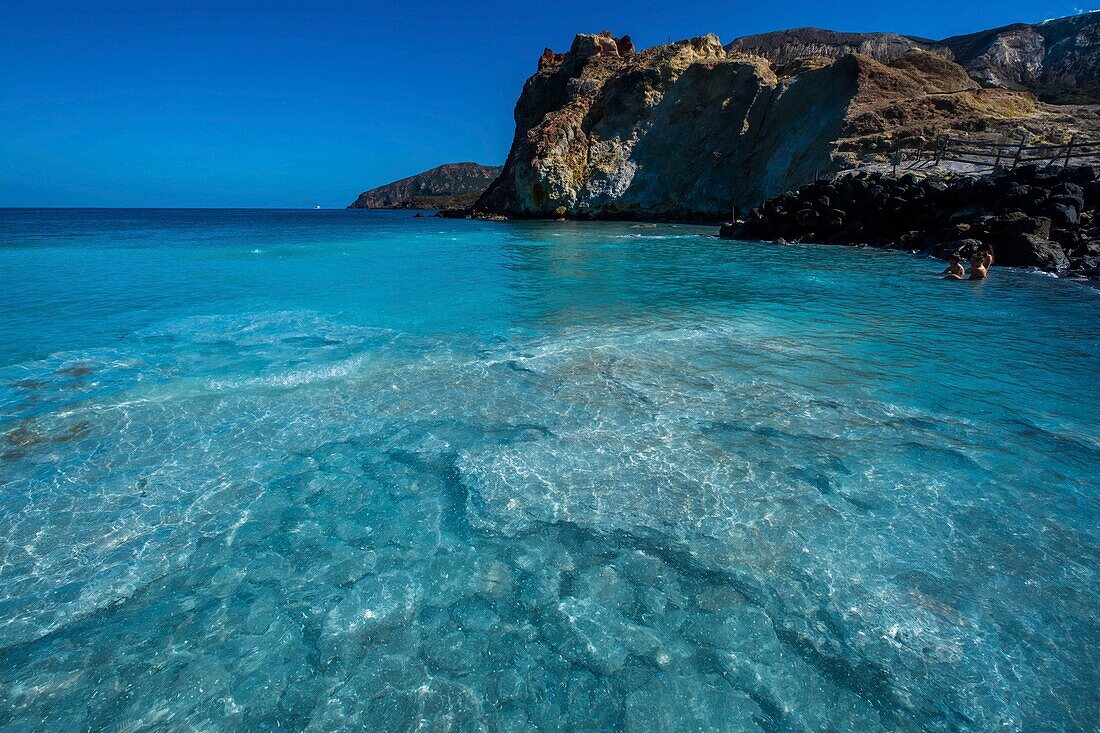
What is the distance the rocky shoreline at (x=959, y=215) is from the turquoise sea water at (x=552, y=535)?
14.0 m

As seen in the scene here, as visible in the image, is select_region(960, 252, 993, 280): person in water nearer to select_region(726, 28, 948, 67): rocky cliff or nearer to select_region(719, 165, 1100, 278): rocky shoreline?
select_region(719, 165, 1100, 278): rocky shoreline

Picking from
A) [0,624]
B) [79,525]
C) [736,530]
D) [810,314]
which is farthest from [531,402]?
[810,314]

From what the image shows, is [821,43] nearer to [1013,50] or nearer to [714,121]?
[1013,50]

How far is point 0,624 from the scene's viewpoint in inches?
157

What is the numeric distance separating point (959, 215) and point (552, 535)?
1161 inches

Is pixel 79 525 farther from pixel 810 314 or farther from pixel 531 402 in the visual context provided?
pixel 810 314

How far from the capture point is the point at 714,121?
62031 millimetres

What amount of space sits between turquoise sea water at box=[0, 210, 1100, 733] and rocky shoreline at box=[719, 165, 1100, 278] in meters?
14.0

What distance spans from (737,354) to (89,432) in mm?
10157

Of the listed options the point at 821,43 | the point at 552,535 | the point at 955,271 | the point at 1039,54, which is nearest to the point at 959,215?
the point at 955,271

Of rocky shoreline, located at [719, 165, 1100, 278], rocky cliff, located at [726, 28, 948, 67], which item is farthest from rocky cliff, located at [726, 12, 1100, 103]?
rocky shoreline, located at [719, 165, 1100, 278]

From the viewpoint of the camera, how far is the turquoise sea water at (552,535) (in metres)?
3.45

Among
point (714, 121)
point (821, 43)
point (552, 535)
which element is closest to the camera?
point (552, 535)

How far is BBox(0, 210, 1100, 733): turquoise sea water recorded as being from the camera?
3449 millimetres
